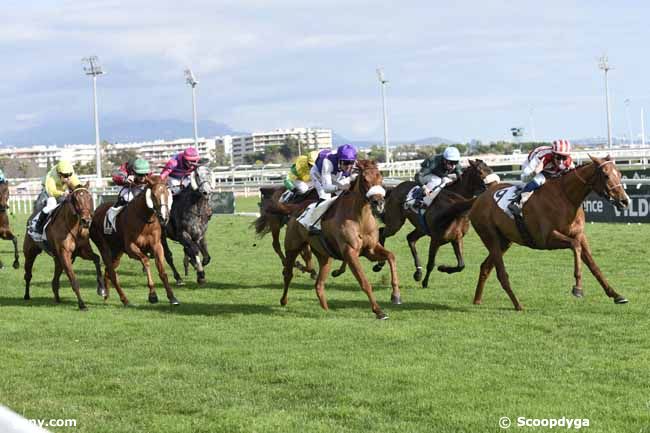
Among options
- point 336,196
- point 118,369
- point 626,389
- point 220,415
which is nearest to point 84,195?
point 336,196

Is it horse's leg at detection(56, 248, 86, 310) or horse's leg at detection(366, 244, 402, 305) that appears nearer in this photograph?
horse's leg at detection(366, 244, 402, 305)

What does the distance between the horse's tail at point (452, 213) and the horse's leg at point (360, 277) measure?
2.52 metres

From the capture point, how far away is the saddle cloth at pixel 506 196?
1084 centimetres

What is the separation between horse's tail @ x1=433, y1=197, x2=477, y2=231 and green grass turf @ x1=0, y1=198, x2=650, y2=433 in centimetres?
84

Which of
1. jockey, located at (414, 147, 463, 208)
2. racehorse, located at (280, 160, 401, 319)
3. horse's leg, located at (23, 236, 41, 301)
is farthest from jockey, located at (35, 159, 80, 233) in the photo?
jockey, located at (414, 147, 463, 208)

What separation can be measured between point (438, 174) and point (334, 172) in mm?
2657

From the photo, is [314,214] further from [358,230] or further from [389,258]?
[389,258]

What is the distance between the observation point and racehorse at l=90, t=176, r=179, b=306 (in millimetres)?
11773

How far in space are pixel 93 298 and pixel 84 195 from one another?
1.95 metres

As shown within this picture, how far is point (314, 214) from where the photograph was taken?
10953mm

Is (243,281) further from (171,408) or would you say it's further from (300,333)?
(171,408)

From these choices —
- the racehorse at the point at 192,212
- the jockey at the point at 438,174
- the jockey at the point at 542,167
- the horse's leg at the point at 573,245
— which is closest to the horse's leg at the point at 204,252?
the racehorse at the point at 192,212

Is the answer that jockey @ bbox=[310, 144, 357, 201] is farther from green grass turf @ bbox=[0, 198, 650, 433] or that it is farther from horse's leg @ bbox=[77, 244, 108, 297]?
horse's leg @ bbox=[77, 244, 108, 297]

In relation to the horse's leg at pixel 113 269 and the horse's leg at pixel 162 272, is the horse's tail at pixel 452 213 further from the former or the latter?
the horse's leg at pixel 113 269
